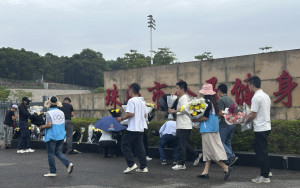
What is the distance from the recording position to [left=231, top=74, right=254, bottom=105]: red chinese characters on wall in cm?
1149

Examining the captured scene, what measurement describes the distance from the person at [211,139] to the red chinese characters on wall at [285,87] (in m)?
3.88

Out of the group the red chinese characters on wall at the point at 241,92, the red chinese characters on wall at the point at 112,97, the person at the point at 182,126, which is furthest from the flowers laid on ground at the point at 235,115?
the red chinese characters on wall at the point at 112,97

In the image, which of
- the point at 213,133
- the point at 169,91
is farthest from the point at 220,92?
the point at 169,91

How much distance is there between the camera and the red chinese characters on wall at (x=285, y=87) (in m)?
10.7

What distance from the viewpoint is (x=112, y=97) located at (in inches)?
632

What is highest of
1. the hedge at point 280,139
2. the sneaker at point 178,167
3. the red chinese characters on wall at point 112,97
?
the red chinese characters on wall at point 112,97

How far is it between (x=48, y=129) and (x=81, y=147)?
484 cm

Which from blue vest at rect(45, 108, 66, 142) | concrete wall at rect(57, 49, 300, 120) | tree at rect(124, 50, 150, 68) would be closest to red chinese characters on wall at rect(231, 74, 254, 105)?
concrete wall at rect(57, 49, 300, 120)

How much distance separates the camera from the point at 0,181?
762cm

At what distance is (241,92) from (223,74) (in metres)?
0.89

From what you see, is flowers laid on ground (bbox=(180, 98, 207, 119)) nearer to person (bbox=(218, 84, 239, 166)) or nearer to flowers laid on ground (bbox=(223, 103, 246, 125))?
flowers laid on ground (bbox=(223, 103, 246, 125))

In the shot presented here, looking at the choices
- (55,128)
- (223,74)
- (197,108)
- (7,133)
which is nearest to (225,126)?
(197,108)

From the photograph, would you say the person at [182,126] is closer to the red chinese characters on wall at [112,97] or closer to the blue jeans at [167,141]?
the blue jeans at [167,141]

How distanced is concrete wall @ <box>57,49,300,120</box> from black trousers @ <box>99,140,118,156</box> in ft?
11.1
